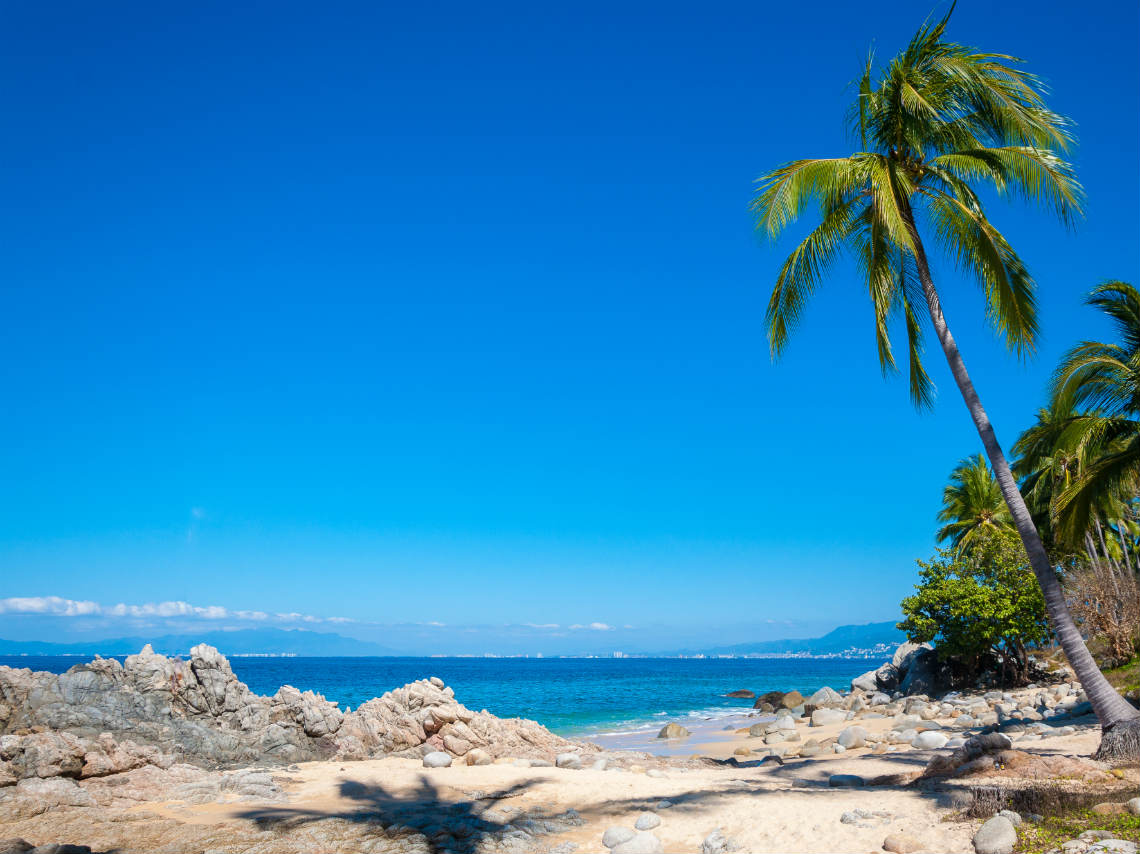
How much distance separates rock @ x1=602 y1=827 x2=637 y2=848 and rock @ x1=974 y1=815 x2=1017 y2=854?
166 inches

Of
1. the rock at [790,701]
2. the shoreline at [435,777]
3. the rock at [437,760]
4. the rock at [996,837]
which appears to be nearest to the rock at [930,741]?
the shoreline at [435,777]

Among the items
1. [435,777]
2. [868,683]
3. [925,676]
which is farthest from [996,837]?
[868,683]

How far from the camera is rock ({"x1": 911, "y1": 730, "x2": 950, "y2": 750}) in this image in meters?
16.6

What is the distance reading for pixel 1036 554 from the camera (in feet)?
37.4

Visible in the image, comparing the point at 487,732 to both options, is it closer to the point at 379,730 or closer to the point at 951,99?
the point at 379,730

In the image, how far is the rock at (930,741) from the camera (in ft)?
54.4

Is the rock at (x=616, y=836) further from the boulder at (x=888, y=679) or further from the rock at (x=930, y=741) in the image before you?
the boulder at (x=888, y=679)

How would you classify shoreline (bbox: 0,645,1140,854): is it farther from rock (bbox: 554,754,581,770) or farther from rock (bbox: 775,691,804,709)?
rock (bbox: 775,691,804,709)

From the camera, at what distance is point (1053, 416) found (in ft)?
49.7

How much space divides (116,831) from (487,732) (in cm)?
1020

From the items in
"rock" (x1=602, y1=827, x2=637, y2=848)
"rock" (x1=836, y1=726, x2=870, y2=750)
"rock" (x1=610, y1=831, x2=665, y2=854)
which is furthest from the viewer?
"rock" (x1=836, y1=726, x2=870, y2=750)

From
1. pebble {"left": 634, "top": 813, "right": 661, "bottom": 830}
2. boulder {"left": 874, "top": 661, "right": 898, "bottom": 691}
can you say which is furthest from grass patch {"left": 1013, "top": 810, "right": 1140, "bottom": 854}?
boulder {"left": 874, "top": 661, "right": 898, "bottom": 691}

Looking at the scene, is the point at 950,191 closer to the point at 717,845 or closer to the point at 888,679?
the point at 717,845

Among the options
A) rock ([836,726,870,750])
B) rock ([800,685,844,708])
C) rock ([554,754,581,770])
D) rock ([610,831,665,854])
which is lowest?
rock ([800,685,844,708])
